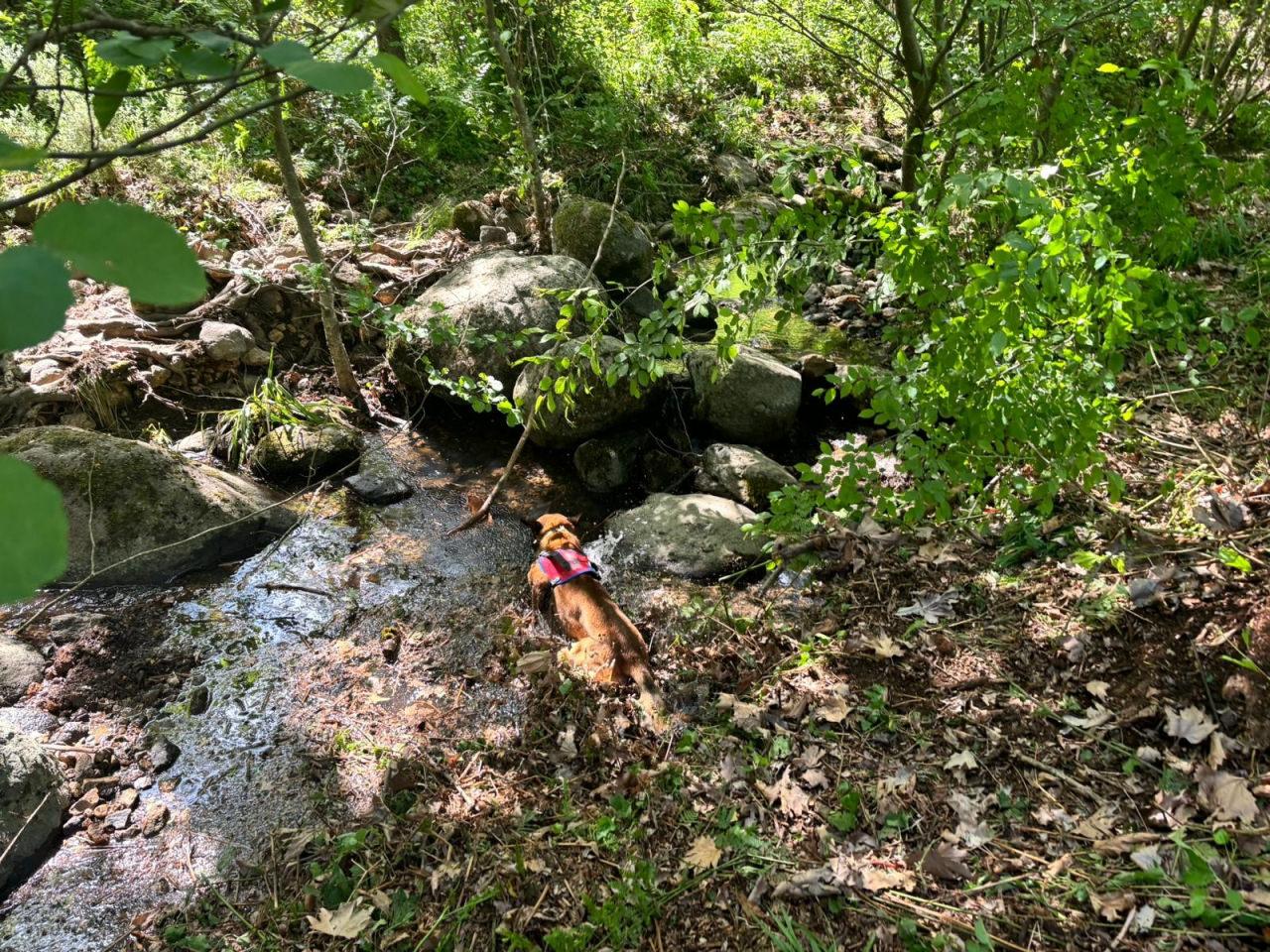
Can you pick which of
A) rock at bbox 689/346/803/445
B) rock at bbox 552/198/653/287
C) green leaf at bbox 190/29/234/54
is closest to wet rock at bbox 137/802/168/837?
green leaf at bbox 190/29/234/54

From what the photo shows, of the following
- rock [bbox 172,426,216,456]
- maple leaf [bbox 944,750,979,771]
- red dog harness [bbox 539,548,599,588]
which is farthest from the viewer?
rock [bbox 172,426,216,456]

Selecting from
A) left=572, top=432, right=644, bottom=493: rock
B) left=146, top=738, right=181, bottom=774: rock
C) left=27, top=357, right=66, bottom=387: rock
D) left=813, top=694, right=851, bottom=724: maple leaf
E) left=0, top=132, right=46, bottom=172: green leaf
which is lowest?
left=146, top=738, right=181, bottom=774: rock

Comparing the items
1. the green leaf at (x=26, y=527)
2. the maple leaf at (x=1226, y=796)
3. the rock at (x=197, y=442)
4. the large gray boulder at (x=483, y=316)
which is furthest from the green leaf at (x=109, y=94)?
the rock at (x=197, y=442)

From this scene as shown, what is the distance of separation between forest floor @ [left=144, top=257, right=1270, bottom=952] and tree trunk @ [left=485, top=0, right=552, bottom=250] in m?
4.82

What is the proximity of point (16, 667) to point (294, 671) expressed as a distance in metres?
1.30

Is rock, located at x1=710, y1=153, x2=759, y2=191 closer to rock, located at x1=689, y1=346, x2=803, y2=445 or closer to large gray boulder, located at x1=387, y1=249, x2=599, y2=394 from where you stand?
large gray boulder, located at x1=387, y1=249, x2=599, y2=394

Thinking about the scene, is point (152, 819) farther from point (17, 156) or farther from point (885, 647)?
point (17, 156)

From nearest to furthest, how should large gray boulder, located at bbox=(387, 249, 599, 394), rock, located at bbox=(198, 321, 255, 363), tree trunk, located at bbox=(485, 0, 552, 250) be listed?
rock, located at bbox=(198, 321, 255, 363) < large gray boulder, located at bbox=(387, 249, 599, 394) < tree trunk, located at bbox=(485, 0, 552, 250)

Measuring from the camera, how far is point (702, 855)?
2.57m

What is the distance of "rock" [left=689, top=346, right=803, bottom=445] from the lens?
18.9 ft

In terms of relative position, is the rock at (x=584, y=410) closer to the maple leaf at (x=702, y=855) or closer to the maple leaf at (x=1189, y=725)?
the maple leaf at (x=702, y=855)

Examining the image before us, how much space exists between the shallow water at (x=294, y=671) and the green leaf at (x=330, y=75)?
3.07 m

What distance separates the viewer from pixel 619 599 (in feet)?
14.4

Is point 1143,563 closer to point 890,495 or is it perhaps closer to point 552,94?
point 890,495
